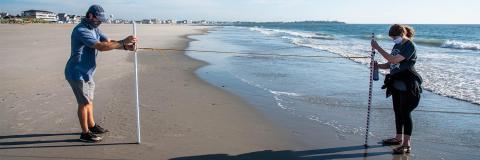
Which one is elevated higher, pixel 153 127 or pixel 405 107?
pixel 405 107

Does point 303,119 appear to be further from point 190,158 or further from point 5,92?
point 5,92

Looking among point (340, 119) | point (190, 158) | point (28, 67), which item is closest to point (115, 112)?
point (190, 158)

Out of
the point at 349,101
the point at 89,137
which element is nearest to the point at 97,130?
the point at 89,137

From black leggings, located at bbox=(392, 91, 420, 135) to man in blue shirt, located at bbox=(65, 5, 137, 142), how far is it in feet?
11.0

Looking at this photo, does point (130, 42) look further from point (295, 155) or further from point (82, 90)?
point (295, 155)

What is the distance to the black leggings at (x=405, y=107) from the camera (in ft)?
18.5

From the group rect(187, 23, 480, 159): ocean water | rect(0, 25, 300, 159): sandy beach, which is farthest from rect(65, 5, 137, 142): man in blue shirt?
rect(187, 23, 480, 159): ocean water

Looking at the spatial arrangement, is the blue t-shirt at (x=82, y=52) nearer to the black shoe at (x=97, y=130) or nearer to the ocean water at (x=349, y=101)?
the black shoe at (x=97, y=130)

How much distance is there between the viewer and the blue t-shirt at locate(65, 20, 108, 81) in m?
5.27

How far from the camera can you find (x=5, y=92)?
864cm

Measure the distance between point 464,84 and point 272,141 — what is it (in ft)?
24.3

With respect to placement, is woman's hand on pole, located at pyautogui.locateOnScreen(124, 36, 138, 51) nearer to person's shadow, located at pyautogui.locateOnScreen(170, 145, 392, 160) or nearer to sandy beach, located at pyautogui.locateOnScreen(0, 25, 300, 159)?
sandy beach, located at pyautogui.locateOnScreen(0, 25, 300, 159)

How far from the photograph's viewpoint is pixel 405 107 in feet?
18.7

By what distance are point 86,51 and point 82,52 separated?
0.05 meters
